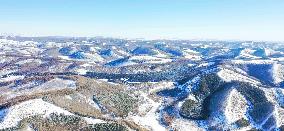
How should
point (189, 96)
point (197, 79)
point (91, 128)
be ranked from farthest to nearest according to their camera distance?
point (197, 79)
point (189, 96)
point (91, 128)

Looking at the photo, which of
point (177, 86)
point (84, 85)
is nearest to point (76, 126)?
point (84, 85)

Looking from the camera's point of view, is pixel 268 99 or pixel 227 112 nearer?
pixel 227 112

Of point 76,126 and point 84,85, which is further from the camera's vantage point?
point 84,85

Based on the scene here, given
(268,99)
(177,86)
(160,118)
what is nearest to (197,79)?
(177,86)

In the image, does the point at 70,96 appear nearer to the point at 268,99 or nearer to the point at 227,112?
the point at 227,112

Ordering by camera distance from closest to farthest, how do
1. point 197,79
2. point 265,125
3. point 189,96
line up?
point 265,125 < point 189,96 < point 197,79

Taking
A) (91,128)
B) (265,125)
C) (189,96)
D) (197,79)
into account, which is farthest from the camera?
(197,79)

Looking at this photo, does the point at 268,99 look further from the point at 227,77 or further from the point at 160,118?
the point at 160,118

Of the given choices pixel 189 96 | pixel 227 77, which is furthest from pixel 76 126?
pixel 227 77

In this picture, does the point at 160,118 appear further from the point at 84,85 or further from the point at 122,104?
the point at 84,85
